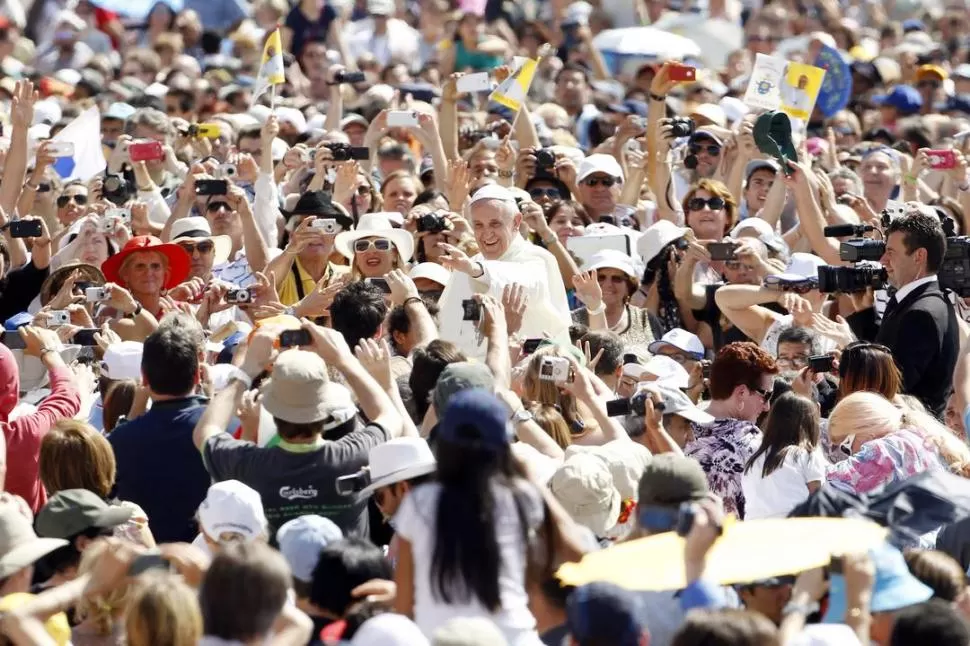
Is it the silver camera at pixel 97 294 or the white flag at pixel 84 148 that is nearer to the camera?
the silver camera at pixel 97 294

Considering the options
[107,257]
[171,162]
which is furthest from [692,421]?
[171,162]

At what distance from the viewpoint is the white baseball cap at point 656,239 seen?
962 centimetres

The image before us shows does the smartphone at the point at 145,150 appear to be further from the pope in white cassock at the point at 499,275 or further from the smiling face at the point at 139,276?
the pope in white cassock at the point at 499,275

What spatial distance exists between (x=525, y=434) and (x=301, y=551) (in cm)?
139

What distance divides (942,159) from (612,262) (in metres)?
2.41

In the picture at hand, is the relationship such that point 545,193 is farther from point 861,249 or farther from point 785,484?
point 785,484

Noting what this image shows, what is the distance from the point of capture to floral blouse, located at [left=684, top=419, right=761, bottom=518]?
6.84 meters

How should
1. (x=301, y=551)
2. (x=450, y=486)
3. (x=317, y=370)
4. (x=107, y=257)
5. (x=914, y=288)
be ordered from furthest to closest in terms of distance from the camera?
(x=107, y=257) → (x=914, y=288) → (x=317, y=370) → (x=301, y=551) → (x=450, y=486)

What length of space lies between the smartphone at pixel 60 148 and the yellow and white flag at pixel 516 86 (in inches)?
95.9

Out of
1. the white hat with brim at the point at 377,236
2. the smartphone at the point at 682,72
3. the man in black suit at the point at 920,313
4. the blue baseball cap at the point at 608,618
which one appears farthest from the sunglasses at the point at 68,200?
the blue baseball cap at the point at 608,618

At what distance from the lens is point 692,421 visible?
702 cm

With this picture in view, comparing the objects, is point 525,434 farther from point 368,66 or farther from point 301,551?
point 368,66

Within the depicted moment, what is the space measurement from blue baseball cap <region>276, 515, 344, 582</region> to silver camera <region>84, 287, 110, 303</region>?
328cm

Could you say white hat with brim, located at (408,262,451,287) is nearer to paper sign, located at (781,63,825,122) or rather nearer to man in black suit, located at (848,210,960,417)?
man in black suit, located at (848,210,960,417)
